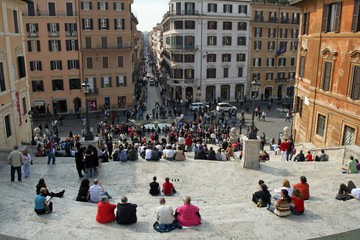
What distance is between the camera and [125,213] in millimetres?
9461

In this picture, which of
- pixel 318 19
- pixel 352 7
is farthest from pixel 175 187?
pixel 318 19

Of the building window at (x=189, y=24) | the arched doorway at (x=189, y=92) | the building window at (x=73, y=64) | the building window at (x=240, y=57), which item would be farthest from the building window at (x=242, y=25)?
the building window at (x=73, y=64)

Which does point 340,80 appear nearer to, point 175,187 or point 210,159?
point 210,159

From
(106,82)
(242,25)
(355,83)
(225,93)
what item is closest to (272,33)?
(242,25)

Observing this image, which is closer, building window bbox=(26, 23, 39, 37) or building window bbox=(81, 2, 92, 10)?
building window bbox=(26, 23, 39, 37)

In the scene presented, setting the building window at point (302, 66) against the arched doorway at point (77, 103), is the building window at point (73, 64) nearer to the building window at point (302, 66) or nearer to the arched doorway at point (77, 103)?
the arched doorway at point (77, 103)

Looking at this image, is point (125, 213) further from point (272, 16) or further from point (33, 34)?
point (272, 16)

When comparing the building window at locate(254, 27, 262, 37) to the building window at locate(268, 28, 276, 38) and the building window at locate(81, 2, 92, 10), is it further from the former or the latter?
the building window at locate(81, 2, 92, 10)

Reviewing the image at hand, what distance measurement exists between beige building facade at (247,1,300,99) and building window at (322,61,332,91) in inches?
1203

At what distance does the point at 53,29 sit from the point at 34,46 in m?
3.30

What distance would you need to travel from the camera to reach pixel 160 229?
926 centimetres

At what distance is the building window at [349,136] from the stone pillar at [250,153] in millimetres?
6929

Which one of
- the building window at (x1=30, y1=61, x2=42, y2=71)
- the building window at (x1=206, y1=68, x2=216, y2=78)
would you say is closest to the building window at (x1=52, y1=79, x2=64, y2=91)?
the building window at (x1=30, y1=61, x2=42, y2=71)

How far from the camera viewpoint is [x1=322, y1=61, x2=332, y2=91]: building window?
860 inches
